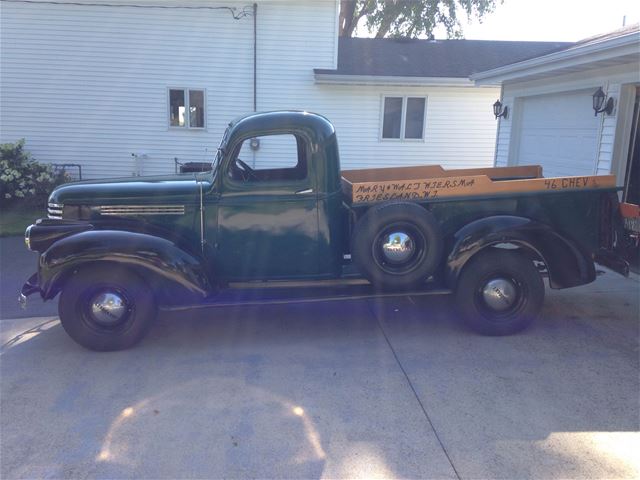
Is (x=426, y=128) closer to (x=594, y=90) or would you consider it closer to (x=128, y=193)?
(x=594, y=90)

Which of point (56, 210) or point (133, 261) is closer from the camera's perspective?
point (133, 261)

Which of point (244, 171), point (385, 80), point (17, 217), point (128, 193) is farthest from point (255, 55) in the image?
point (128, 193)

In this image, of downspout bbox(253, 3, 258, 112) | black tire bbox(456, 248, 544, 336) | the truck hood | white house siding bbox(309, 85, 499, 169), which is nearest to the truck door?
the truck hood

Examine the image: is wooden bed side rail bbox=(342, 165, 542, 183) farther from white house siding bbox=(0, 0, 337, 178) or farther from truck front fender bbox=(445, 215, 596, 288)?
white house siding bbox=(0, 0, 337, 178)

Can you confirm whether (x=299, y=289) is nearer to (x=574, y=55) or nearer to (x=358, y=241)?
(x=358, y=241)

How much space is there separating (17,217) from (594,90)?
35.6 feet

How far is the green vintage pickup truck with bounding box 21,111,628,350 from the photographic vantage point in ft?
14.7

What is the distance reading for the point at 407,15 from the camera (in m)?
23.1

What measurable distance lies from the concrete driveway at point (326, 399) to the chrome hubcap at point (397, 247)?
2.55 feet

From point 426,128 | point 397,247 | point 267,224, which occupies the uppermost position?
point 426,128

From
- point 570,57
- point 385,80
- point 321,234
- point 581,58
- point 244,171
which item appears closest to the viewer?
point 321,234

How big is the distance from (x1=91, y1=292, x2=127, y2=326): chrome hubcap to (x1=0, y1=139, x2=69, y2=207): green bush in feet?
28.0

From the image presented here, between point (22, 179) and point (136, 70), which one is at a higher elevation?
point (136, 70)

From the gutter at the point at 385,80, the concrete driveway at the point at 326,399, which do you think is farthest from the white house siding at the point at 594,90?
the concrete driveway at the point at 326,399
